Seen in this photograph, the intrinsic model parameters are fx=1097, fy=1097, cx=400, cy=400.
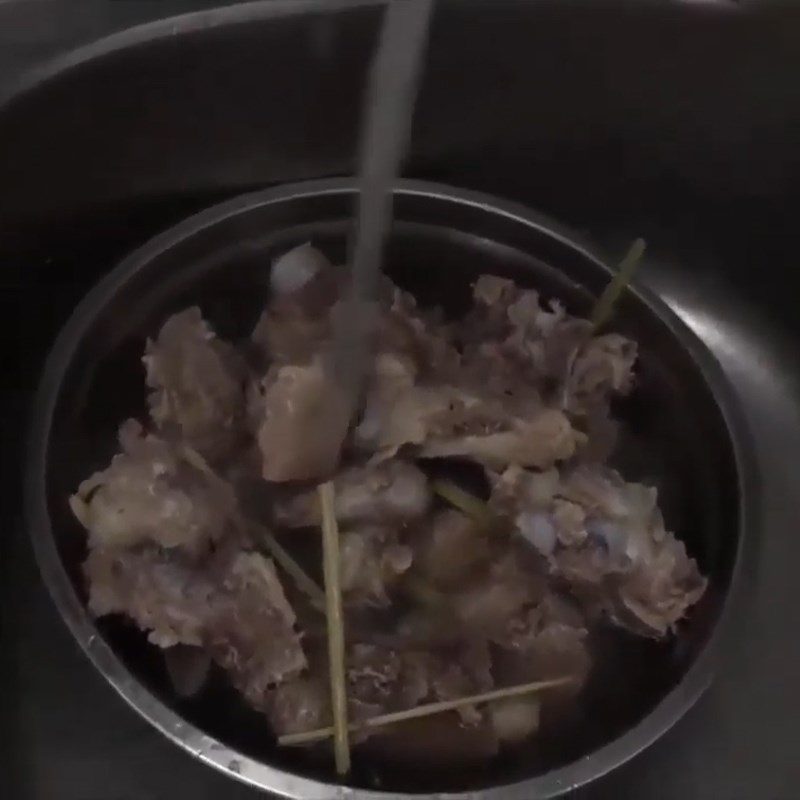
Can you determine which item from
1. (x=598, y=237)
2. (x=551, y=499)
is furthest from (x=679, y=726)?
(x=598, y=237)

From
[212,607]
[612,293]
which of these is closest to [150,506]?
[212,607]

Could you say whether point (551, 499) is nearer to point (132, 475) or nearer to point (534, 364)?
point (534, 364)

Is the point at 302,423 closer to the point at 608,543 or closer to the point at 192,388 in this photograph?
the point at 192,388

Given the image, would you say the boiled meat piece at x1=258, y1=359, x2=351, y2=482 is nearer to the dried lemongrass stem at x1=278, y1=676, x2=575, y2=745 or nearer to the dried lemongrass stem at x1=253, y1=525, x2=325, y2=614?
the dried lemongrass stem at x1=253, y1=525, x2=325, y2=614

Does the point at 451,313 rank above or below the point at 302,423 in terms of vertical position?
above

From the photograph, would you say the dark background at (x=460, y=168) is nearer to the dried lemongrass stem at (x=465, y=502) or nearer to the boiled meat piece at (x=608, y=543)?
the boiled meat piece at (x=608, y=543)

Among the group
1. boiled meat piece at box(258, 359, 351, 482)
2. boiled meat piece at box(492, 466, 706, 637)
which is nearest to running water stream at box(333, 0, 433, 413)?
boiled meat piece at box(258, 359, 351, 482)
